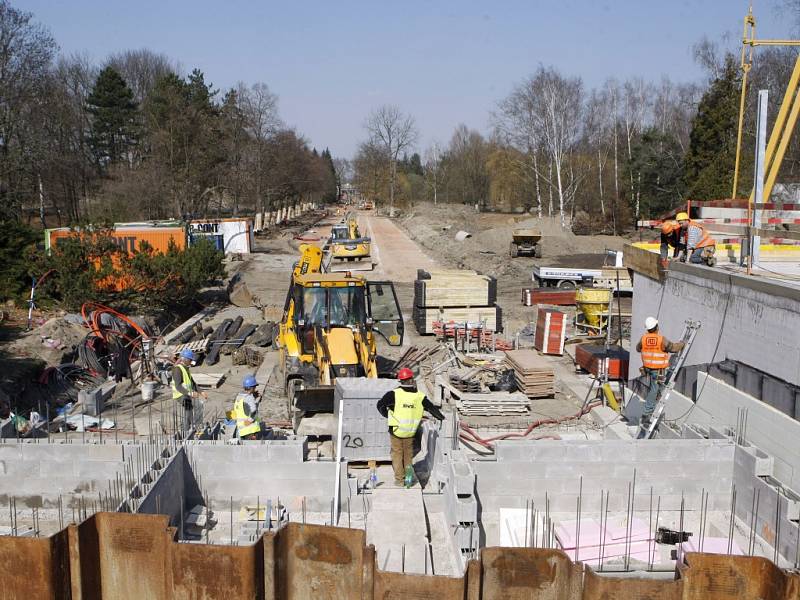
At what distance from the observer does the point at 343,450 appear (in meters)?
10.0

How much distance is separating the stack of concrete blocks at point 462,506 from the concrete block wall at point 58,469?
12.5 feet

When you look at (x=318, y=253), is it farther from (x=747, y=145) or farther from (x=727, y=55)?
(x=727, y=55)

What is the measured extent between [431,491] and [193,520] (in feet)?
9.30

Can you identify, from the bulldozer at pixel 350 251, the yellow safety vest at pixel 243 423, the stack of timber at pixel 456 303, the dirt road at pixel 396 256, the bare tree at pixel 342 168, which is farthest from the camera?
the bare tree at pixel 342 168

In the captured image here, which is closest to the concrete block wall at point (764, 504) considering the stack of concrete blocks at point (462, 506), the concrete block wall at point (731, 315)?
the concrete block wall at point (731, 315)

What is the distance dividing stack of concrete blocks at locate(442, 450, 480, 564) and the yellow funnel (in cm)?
1195

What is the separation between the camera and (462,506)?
24.4 ft

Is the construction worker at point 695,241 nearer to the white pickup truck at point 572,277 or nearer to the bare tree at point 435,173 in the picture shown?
the white pickup truck at point 572,277

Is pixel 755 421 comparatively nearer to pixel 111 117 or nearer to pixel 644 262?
pixel 644 262

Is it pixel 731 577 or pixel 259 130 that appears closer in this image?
pixel 731 577

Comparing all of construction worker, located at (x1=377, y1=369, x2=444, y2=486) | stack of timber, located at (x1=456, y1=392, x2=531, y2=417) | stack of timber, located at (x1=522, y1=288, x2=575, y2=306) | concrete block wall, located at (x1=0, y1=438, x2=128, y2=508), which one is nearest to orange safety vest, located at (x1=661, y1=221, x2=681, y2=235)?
stack of timber, located at (x1=456, y1=392, x2=531, y2=417)

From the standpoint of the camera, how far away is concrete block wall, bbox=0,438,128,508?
28.2ft

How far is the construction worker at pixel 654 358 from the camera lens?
10320mm

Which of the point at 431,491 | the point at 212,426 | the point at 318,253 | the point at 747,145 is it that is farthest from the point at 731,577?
the point at 747,145
